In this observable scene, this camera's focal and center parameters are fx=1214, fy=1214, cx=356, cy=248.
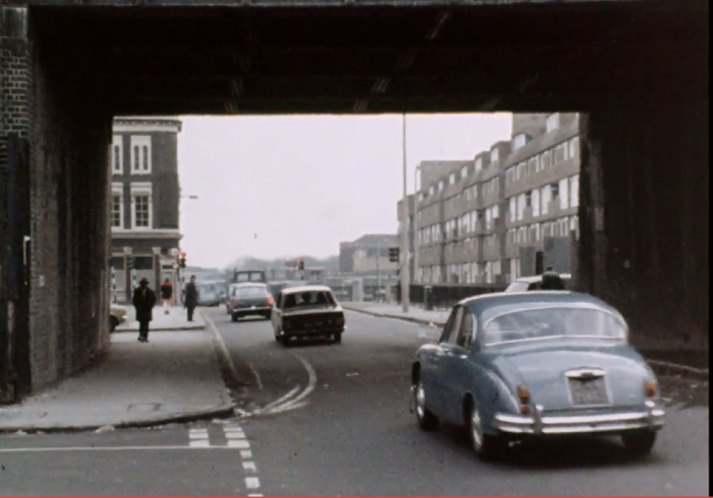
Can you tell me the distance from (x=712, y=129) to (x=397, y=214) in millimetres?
146995

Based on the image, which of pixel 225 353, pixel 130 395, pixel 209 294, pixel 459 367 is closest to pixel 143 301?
pixel 225 353

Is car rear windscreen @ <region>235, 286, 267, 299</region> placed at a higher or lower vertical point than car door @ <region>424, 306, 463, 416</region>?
higher

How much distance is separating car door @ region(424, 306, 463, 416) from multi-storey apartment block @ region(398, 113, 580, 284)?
172 feet

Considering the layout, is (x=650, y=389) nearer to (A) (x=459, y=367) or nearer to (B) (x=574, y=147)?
(A) (x=459, y=367)

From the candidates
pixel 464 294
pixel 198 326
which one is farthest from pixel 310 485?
pixel 464 294

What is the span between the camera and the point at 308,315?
3353 centimetres

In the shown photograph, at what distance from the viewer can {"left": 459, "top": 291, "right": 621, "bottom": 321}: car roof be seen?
12164mm

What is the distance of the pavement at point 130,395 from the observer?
1529cm

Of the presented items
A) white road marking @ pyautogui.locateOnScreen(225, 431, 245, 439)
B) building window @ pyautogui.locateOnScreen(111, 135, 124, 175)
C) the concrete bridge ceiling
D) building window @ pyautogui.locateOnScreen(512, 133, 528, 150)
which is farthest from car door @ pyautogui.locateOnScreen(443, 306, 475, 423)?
building window @ pyautogui.locateOnScreen(512, 133, 528, 150)

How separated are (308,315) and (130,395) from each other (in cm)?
1493

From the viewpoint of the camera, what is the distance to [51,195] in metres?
20.2

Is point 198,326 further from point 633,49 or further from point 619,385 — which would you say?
point 619,385

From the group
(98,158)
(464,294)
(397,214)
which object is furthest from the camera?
(397,214)

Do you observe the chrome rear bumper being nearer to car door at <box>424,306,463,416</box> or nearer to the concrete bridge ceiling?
car door at <box>424,306,463,416</box>
